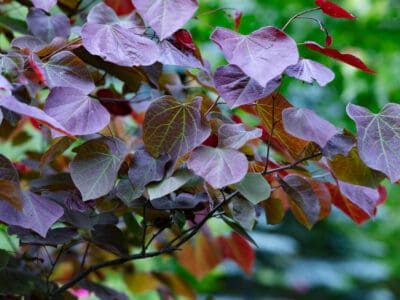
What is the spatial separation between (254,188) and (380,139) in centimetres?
14

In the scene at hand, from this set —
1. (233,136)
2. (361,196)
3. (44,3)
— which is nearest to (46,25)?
(44,3)

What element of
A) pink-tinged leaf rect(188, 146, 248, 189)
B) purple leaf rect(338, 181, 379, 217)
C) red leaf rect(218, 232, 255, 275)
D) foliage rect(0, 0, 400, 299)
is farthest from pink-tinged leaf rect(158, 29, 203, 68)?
red leaf rect(218, 232, 255, 275)

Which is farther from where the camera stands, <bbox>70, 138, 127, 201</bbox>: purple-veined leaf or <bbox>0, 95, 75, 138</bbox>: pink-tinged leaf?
<bbox>70, 138, 127, 201</bbox>: purple-veined leaf

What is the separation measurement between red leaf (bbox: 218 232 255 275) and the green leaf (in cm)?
54

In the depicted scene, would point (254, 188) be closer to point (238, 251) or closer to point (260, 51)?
point (260, 51)

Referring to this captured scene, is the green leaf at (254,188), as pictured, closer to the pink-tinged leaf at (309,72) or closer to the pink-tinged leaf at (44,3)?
the pink-tinged leaf at (309,72)

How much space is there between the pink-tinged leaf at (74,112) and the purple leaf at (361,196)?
30cm

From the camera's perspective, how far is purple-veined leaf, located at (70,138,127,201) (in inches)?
26.1

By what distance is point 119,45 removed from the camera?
66 cm

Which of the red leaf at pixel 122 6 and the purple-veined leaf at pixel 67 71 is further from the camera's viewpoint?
the red leaf at pixel 122 6

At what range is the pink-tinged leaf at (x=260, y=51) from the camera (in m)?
0.59

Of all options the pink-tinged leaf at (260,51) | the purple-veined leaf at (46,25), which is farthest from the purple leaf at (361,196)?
the purple-veined leaf at (46,25)

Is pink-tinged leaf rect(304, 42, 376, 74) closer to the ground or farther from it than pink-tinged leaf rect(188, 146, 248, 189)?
farther from it

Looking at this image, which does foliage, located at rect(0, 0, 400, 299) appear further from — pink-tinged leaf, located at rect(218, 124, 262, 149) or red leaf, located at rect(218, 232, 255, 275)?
red leaf, located at rect(218, 232, 255, 275)
